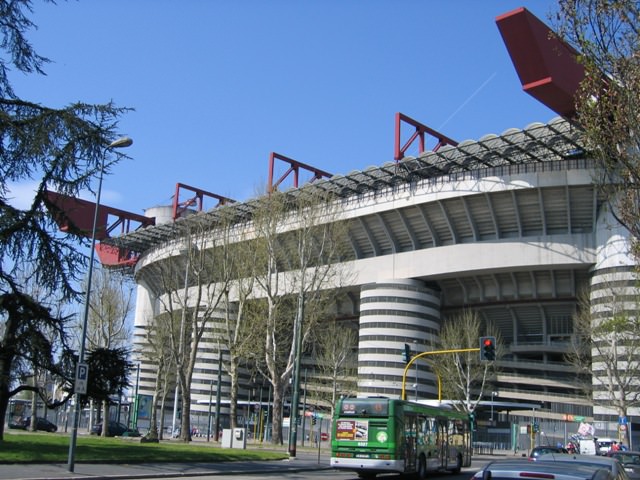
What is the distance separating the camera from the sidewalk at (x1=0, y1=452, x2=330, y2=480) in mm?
17984

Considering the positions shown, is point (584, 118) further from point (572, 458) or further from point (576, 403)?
point (576, 403)

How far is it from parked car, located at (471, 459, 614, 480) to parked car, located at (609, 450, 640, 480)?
717 inches

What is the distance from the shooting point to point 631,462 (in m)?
22.5

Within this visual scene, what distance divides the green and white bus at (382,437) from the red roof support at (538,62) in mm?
31430

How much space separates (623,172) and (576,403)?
62566mm

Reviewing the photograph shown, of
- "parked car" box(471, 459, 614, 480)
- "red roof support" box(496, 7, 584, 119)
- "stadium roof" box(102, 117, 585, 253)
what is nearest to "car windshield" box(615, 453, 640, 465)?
"parked car" box(471, 459, 614, 480)

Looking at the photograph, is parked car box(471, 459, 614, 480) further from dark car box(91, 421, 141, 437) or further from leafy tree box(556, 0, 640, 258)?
dark car box(91, 421, 141, 437)

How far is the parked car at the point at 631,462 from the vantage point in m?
21.9

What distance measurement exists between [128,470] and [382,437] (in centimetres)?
809

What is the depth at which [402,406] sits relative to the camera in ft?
78.2

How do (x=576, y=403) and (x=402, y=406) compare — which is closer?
(x=402, y=406)

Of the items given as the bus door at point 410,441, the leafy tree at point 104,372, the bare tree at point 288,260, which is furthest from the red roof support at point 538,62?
the leafy tree at point 104,372

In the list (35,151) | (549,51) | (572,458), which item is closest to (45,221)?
(35,151)

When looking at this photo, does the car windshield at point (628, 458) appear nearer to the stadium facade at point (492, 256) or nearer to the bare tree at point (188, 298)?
the bare tree at point (188, 298)
